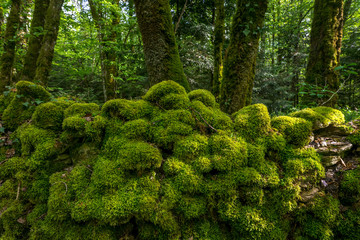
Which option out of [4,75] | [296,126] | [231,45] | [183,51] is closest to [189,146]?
[296,126]

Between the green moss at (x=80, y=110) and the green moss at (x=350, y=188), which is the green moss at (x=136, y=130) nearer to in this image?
the green moss at (x=80, y=110)

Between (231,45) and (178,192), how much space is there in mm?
3716

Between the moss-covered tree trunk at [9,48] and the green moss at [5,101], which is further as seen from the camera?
the moss-covered tree trunk at [9,48]

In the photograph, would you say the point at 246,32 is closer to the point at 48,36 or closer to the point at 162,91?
the point at 162,91

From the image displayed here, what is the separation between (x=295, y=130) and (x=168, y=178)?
5.74 feet

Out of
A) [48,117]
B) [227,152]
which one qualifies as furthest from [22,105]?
[227,152]

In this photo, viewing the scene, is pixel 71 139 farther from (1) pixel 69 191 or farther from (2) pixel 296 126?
(2) pixel 296 126

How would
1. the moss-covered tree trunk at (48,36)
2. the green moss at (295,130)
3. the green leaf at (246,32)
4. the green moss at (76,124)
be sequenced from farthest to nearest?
the moss-covered tree trunk at (48,36) < the green leaf at (246,32) < the green moss at (76,124) < the green moss at (295,130)

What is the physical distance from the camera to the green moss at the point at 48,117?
232cm

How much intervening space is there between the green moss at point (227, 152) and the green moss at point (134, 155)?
679 mm

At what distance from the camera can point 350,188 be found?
1.78 meters

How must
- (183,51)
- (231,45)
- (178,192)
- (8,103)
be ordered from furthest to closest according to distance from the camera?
(183,51)
(231,45)
(8,103)
(178,192)

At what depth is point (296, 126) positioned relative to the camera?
209cm

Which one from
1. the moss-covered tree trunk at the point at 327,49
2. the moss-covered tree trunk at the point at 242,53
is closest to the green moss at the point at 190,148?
the moss-covered tree trunk at the point at 242,53
